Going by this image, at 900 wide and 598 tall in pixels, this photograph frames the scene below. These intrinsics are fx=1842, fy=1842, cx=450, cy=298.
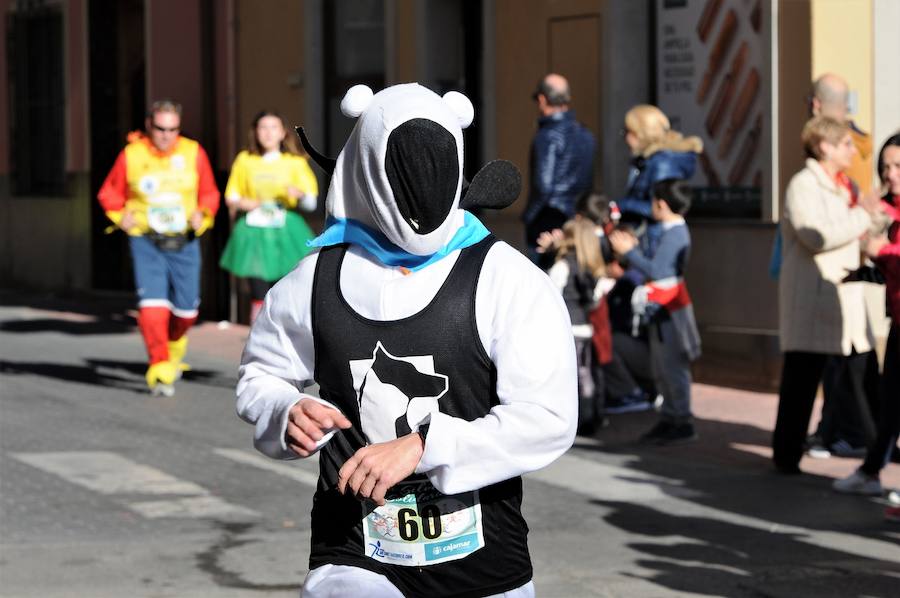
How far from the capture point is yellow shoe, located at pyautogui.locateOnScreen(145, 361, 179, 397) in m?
12.4

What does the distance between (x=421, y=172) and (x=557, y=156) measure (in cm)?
841

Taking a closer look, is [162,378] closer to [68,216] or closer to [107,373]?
[107,373]

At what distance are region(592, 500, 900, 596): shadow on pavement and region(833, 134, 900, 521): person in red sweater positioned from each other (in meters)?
0.74

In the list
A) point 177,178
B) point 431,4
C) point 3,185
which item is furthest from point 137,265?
point 3,185

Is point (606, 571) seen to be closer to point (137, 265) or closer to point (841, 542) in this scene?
point (841, 542)

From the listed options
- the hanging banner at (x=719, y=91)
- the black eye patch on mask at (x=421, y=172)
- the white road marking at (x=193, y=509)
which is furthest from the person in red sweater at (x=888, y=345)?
the black eye patch on mask at (x=421, y=172)

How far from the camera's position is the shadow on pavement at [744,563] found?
6750 mm

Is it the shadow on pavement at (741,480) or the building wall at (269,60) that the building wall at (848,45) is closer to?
the shadow on pavement at (741,480)

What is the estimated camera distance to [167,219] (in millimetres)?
12438

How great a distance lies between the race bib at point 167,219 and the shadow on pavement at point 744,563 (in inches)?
206

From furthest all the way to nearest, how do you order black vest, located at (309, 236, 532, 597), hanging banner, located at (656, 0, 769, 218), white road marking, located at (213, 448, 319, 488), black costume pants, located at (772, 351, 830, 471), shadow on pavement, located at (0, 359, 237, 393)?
shadow on pavement, located at (0, 359, 237, 393) < hanging banner, located at (656, 0, 769, 218) < white road marking, located at (213, 448, 319, 488) < black costume pants, located at (772, 351, 830, 471) < black vest, located at (309, 236, 532, 597)

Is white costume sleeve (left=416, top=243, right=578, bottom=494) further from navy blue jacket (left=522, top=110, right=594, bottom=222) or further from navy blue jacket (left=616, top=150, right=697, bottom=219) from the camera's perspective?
navy blue jacket (left=522, top=110, right=594, bottom=222)

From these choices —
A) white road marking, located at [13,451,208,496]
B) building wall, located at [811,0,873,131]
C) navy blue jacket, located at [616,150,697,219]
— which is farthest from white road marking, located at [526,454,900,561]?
building wall, located at [811,0,873,131]

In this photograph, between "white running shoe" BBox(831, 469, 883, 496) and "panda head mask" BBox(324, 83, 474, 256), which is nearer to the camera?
"panda head mask" BBox(324, 83, 474, 256)
